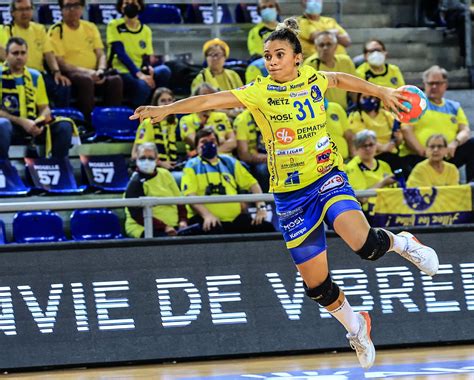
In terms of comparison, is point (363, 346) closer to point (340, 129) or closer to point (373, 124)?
point (340, 129)

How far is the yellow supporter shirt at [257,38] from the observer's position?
51.0ft

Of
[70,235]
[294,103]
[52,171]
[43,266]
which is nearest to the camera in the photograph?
[294,103]

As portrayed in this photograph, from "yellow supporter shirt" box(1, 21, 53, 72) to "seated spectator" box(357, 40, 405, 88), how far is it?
4143mm

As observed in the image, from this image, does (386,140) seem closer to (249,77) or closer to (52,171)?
(249,77)

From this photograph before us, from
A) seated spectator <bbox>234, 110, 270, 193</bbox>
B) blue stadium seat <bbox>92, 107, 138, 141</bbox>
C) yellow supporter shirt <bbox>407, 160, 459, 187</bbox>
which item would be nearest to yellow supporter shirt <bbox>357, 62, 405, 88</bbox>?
seated spectator <bbox>234, 110, 270, 193</bbox>

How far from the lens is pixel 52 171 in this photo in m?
12.9

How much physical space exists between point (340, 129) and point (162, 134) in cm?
222

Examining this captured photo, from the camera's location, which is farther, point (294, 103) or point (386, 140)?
point (386, 140)

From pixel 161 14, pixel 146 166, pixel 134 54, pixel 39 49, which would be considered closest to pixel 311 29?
pixel 161 14

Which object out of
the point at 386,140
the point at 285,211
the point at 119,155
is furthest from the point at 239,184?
the point at 285,211

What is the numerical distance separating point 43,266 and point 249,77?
5204mm

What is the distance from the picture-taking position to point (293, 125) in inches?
333

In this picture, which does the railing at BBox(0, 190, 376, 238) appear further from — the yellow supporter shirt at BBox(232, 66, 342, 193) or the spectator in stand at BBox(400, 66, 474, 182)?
the spectator in stand at BBox(400, 66, 474, 182)

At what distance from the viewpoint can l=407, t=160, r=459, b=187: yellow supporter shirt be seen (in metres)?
12.6
